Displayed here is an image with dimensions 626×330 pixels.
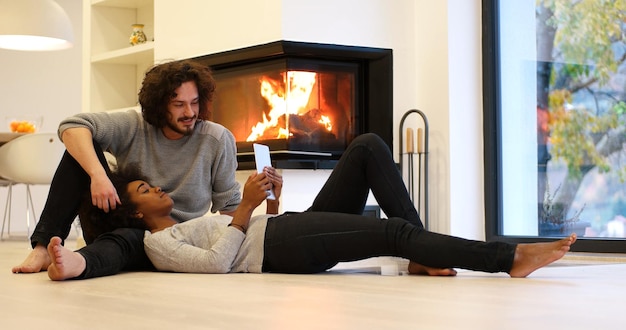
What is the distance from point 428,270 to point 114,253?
38.1 inches

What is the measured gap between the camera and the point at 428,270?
2.93 m

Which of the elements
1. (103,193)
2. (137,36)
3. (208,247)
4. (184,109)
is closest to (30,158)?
(137,36)

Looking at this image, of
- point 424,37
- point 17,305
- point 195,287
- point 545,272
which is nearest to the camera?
point 17,305

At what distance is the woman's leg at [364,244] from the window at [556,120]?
219 cm

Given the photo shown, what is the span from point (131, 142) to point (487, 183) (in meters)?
2.56

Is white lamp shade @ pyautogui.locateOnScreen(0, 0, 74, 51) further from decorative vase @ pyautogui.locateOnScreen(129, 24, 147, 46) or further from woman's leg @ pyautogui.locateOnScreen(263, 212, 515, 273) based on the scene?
woman's leg @ pyautogui.locateOnScreen(263, 212, 515, 273)

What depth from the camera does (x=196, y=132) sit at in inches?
132

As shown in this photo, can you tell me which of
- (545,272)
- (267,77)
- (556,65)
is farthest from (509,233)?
(545,272)

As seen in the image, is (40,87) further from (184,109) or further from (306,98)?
(184,109)

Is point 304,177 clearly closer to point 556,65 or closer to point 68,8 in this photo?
point 556,65

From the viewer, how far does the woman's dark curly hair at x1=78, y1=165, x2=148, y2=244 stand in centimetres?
307

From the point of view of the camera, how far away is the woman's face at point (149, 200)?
308 cm

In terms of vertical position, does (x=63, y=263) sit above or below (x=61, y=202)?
below

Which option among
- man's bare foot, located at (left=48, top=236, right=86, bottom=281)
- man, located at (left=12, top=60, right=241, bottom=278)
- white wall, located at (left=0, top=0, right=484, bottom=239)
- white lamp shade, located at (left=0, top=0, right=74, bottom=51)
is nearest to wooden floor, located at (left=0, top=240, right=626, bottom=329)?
man's bare foot, located at (left=48, top=236, right=86, bottom=281)
